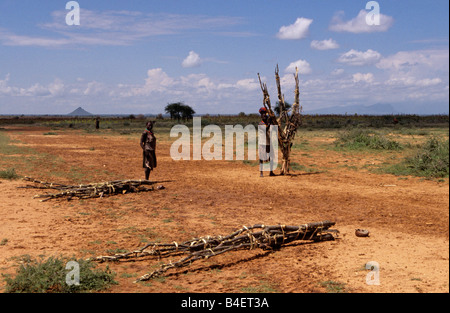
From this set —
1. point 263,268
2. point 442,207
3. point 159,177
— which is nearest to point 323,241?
point 263,268

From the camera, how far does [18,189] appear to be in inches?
432

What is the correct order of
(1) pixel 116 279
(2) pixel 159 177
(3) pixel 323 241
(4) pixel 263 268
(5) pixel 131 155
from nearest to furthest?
(1) pixel 116 279 < (4) pixel 263 268 < (3) pixel 323 241 < (2) pixel 159 177 < (5) pixel 131 155

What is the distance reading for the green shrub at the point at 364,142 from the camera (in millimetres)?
20281

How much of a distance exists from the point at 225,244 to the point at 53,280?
7.57ft

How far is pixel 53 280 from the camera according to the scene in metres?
4.87

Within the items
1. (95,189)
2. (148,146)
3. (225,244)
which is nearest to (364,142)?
(148,146)

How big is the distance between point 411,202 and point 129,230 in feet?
19.7

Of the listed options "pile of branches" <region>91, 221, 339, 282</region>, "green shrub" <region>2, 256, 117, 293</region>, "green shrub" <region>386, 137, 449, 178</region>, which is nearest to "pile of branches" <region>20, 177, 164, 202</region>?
"pile of branches" <region>91, 221, 339, 282</region>

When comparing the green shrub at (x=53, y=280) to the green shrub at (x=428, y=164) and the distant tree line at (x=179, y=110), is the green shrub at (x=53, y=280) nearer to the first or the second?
the green shrub at (x=428, y=164)

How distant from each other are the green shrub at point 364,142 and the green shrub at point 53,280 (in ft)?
57.5

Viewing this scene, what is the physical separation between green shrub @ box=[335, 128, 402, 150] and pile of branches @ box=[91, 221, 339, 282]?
48.5 ft

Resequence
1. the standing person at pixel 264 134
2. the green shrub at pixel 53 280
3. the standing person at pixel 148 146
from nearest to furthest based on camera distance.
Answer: the green shrub at pixel 53 280 < the standing person at pixel 148 146 < the standing person at pixel 264 134

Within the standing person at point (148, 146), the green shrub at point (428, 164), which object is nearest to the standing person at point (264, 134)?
the standing person at point (148, 146)
